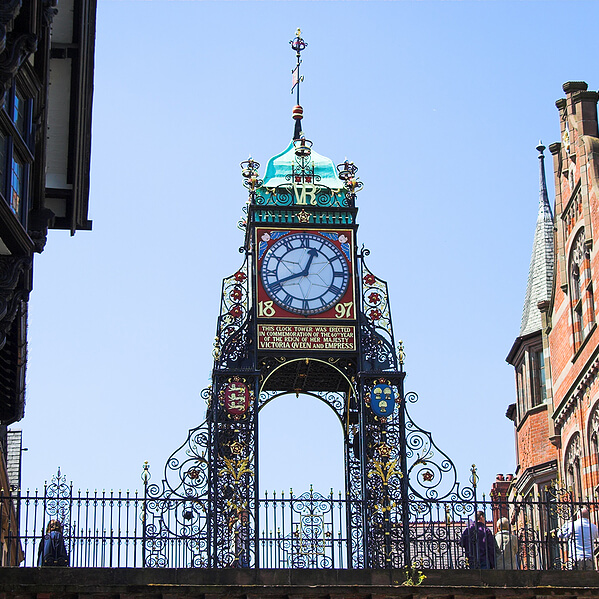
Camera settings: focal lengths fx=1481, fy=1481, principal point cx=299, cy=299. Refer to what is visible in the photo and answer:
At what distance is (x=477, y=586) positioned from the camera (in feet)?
70.3

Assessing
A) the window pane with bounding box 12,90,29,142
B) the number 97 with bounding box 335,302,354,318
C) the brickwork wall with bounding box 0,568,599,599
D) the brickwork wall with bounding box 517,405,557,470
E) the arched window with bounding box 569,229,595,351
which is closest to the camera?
the window pane with bounding box 12,90,29,142

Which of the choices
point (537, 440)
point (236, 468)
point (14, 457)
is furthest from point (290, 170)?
point (14, 457)

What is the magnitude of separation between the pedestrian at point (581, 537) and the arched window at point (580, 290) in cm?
647

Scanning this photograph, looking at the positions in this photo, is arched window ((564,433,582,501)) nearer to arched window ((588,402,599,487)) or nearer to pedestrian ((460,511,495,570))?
arched window ((588,402,599,487))

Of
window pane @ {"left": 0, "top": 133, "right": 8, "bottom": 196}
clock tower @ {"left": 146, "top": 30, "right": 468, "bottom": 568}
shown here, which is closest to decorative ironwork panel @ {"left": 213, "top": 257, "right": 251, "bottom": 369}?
clock tower @ {"left": 146, "top": 30, "right": 468, "bottom": 568}

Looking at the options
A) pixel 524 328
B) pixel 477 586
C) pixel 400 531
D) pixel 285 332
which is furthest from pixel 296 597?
pixel 524 328

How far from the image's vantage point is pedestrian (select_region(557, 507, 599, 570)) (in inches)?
885

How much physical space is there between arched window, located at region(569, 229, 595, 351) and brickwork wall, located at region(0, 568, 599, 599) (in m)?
8.70

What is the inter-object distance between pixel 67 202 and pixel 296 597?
7634 mm

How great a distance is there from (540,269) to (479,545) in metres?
18.8

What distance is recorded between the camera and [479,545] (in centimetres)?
2309

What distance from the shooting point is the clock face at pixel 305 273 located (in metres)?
27.3

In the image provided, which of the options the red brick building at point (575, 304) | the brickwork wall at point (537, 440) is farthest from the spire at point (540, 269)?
the red brick building at point (575, 304)

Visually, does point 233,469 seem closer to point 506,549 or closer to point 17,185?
point 506,549
